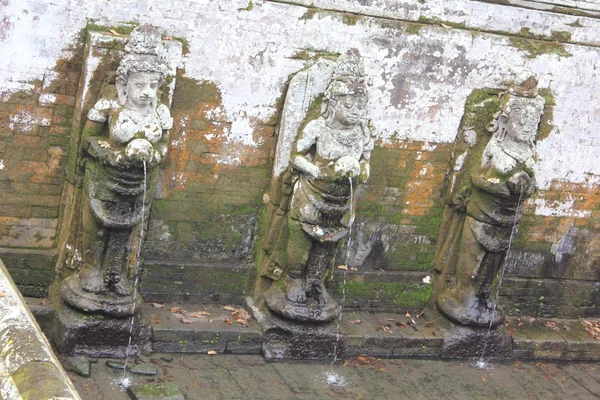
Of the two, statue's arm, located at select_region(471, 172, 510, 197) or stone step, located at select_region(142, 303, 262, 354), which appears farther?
statue's arm, located at select_region(471, 172, 510, 197)

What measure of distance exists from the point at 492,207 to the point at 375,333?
5.35ft

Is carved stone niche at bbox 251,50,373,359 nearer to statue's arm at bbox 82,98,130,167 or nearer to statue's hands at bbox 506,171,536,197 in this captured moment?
statue's hands at bbox 506,171,536,197

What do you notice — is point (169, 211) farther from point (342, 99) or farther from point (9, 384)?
point (9, 384)

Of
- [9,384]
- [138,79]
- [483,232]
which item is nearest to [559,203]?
[483,232]

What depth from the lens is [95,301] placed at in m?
8.56

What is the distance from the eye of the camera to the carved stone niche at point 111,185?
820 cm

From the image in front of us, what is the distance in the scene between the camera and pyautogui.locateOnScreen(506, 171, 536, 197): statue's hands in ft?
31.0

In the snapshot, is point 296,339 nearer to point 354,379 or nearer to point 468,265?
point 354,379

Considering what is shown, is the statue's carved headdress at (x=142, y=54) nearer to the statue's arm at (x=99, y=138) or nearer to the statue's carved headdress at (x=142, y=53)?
the statue's carved headdress at (x=142, y=53)

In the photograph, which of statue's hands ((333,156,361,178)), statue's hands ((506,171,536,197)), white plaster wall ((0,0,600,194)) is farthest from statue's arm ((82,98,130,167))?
statue's hands ((506,171,536,197))

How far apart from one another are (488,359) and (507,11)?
3.41 m

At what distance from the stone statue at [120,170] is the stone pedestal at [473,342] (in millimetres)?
3126

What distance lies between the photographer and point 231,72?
9.10 meters

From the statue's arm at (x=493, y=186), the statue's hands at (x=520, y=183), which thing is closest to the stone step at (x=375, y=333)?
the statue's arm at (x=493, y=186)
